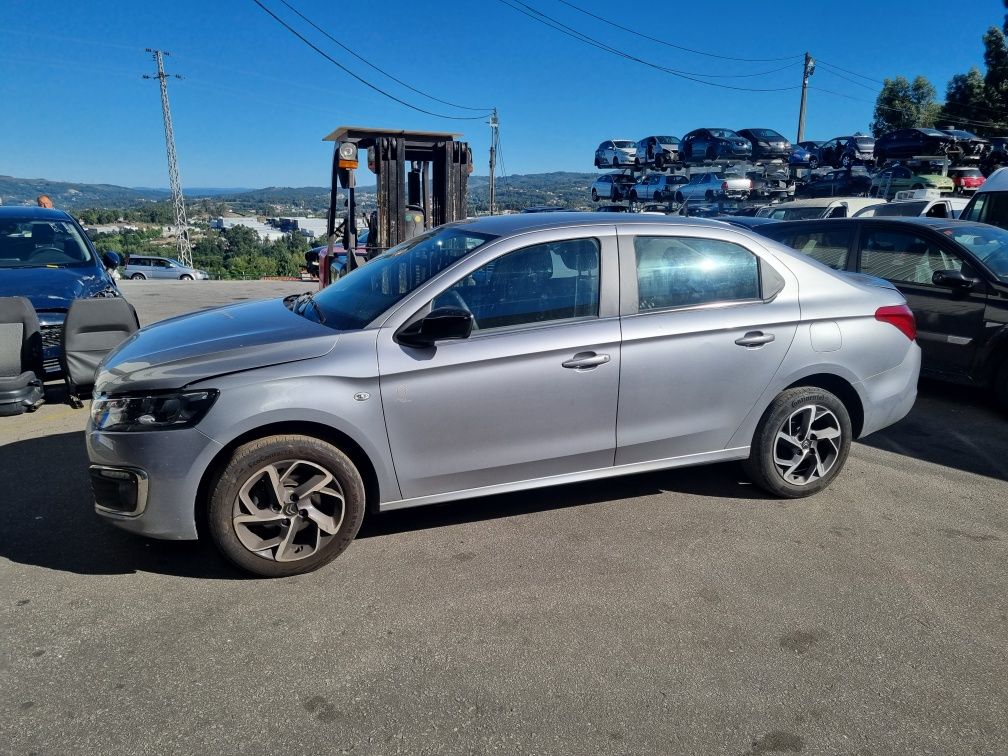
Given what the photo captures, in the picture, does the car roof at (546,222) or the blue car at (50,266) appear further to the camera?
the blue car at (50,266)

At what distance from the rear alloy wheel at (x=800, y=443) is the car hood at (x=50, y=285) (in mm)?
6172

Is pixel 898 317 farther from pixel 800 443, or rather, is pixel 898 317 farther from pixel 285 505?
pixel 285 505

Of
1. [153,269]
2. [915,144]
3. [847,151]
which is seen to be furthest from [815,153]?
[153,269]

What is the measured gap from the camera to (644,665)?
281cm

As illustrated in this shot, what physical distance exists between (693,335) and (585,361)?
0.68 metres

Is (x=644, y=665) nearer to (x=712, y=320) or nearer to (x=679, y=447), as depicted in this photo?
(x=679, y=447)

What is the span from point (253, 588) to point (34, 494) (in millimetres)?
1986

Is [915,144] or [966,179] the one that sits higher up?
[915,144]

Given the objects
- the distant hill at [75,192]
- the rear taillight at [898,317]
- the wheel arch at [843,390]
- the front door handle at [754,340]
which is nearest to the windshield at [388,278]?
the front door handle at [754,340]

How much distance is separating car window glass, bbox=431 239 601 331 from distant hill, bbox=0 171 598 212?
8.61 metres

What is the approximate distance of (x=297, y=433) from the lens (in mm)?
3373

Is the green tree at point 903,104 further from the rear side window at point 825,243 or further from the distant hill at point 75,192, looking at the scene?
the distant hill at point 75,192

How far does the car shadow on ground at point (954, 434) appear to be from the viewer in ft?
16.9

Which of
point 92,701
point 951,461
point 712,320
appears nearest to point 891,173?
point 951,461
